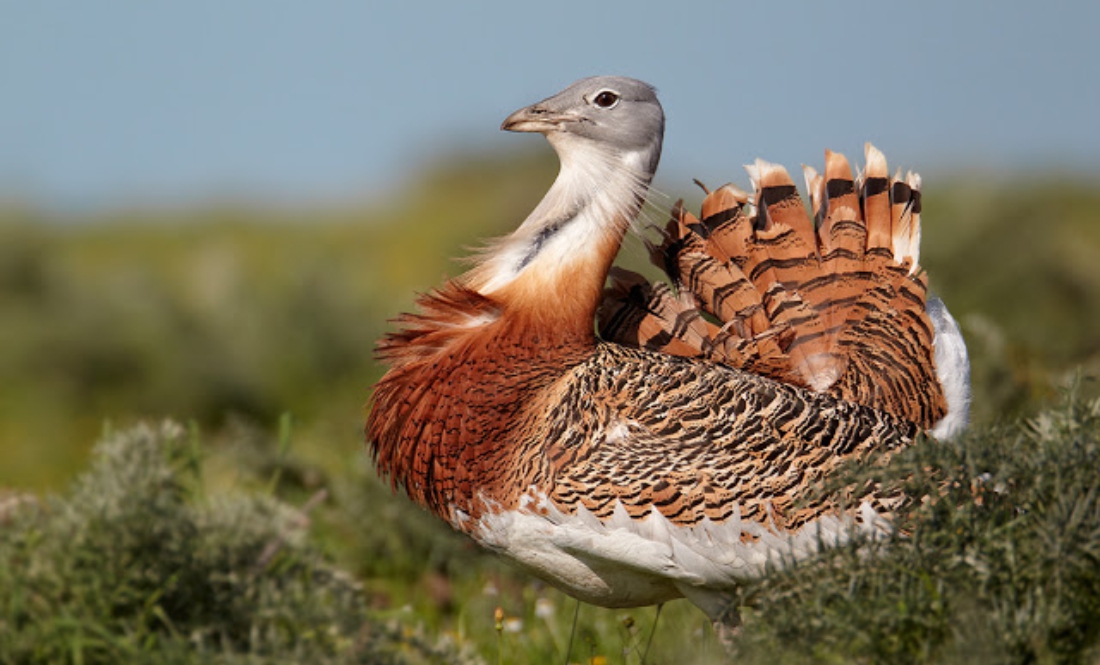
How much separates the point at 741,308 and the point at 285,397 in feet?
15.4

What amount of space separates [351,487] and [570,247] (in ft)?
7.18

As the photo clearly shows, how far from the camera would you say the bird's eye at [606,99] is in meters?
3.74

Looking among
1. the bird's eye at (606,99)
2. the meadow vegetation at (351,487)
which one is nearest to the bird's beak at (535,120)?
the bird's eye at (606,99)

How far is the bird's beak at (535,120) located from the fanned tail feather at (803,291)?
48 centimetres

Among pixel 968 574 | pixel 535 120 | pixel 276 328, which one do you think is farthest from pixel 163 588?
pixel 276 328

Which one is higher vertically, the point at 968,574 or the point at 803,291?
the point at 803,291

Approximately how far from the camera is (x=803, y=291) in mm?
4094

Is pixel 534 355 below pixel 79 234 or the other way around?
the other way around

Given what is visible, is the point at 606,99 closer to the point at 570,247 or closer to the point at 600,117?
the point at 600,117

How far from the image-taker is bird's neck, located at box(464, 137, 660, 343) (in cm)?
358

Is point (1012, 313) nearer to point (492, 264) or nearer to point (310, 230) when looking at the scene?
point (492, 264)

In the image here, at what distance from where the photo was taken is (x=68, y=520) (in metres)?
3.21

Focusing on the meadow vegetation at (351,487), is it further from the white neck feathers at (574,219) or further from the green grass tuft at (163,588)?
the white neck feathers at (574,219)

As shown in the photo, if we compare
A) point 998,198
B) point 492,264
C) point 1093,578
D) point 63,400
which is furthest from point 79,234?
point 1093,578
